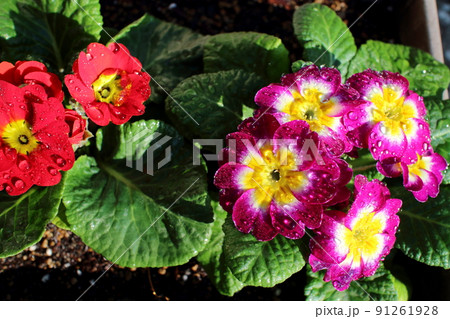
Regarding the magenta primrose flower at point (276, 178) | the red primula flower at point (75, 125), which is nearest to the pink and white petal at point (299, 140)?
the magenta primrose flower at point (276, 178)

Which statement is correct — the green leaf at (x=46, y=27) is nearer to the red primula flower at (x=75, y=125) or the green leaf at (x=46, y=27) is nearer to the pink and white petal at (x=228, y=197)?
the red primula flower at (x=75, y=125)

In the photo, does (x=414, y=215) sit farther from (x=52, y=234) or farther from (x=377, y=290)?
(x=52, y=234)

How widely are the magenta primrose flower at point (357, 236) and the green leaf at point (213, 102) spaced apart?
536 millimetres

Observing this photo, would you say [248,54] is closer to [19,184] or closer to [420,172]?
[420,172]

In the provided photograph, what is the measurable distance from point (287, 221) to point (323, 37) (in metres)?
0.96

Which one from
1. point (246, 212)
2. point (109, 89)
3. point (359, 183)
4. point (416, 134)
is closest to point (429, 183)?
point (416, 134)

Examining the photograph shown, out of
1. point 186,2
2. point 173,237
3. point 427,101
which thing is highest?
point 186,2

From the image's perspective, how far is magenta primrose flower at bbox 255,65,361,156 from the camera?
1443 mm

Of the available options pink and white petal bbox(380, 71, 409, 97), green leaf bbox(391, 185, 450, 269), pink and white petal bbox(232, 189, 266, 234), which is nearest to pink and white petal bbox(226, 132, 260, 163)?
pink and white petal bbox(232, 189, 266, 234)

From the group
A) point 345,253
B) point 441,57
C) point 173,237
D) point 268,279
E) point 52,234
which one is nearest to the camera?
point 345,253

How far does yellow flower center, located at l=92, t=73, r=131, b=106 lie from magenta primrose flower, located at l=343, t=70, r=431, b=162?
71 centimetres

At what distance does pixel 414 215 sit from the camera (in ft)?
5.83

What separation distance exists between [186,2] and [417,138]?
150cm
